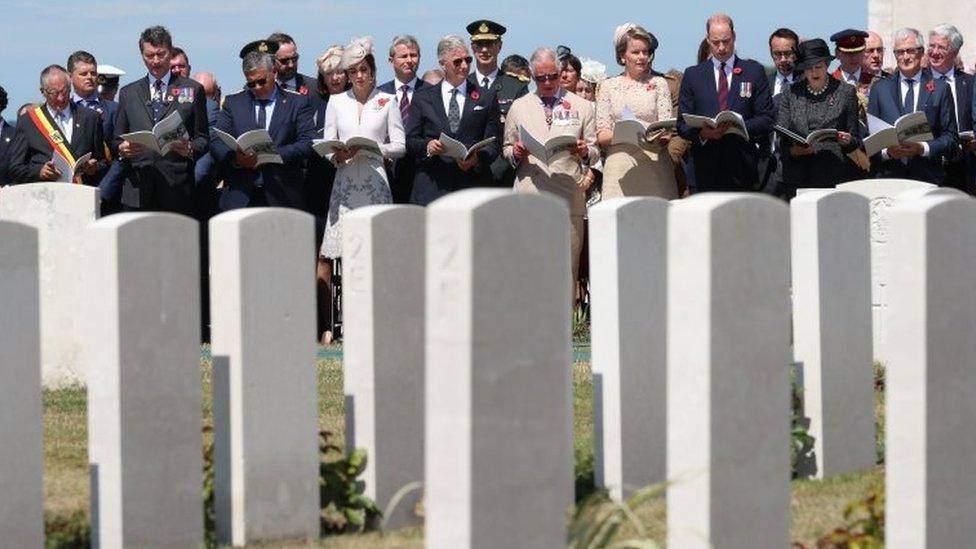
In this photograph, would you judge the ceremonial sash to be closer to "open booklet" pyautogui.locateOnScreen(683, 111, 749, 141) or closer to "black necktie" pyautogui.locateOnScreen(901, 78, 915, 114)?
"open booklet" pyautogui.locateOnScreen(683, 111, 749, 141)

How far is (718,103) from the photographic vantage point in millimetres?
13500

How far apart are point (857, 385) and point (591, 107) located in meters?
5.67

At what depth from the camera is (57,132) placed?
14.1m

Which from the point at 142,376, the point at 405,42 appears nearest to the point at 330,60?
the point at 405,42

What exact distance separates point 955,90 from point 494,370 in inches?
383

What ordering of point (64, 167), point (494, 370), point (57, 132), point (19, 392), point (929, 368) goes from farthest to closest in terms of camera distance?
point (57, 132), point (64, 167), point (19, 392), point (929, 368), point (494, 370)

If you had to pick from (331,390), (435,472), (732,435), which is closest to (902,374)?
(732,435)

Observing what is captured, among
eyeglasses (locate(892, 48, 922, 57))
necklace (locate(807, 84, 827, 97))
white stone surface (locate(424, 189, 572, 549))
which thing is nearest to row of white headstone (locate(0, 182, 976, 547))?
white stone surface (locate(424, 189, 572, 549))

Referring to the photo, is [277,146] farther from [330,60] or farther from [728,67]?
[728,67]

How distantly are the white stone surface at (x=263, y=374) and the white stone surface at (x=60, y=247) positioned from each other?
4347 millimetres

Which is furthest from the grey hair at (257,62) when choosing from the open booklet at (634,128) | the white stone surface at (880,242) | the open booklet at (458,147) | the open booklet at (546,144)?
the white stone surface at (880,242)

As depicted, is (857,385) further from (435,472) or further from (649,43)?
(649,43)

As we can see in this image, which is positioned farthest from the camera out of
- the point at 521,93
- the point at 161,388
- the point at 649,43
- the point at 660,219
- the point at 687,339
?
the point at 521,93

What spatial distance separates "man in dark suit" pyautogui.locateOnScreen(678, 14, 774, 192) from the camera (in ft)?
44.1
